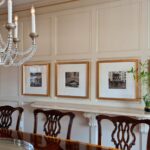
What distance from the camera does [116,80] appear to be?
3037 millimetres

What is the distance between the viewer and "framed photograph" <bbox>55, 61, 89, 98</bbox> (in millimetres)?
3281

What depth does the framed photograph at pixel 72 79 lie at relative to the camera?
3.28m

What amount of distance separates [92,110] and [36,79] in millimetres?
1243

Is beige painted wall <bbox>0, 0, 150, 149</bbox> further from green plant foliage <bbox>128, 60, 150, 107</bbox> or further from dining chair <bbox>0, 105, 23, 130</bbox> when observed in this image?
dining chair <bbox>0, 105, 23, 130</bbox>

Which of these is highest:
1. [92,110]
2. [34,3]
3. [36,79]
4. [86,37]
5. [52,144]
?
[34,3]

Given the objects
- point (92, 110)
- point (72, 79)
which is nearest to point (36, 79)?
point (72, 79)

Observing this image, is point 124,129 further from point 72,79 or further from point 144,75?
point 72,79

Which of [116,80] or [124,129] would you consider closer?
[124,129]

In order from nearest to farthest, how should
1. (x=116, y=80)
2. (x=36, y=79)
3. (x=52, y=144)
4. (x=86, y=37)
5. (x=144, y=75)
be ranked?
(x=52, y=144) → (x=144, y=75) → (x=116, y=80) → (x=86, y=37) → (x=36, y=79)

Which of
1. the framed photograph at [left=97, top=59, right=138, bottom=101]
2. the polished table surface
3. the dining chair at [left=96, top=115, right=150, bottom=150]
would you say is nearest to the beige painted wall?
the framed photograph at [left=97, top=59, right=138, bottom=101]

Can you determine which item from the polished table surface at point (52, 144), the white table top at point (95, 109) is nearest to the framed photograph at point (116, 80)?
the white table top at point (95, 109)

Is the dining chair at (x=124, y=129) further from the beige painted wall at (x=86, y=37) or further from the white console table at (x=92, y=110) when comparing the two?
the beige painted wall at (x=86, y=37)

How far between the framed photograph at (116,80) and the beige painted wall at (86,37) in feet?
0.24

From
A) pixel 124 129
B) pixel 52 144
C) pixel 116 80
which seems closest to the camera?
pixel 52 144
